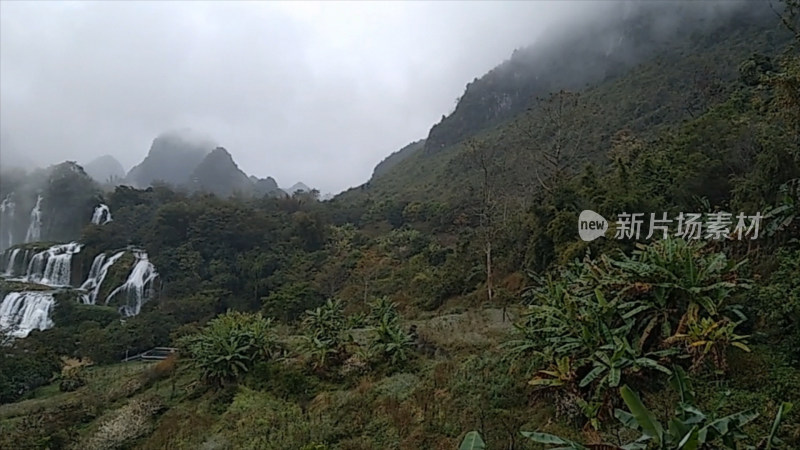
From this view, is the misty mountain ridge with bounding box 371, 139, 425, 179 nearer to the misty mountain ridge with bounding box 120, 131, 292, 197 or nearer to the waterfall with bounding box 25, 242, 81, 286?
the misty mountain ridge with bounding box 120, 131, 292, 197

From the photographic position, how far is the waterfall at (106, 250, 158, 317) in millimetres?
29594

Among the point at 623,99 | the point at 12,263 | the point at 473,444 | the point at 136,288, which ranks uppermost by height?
the point at 623,99

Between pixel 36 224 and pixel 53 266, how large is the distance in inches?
680

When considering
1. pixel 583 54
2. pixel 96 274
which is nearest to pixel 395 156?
pixel 583 54

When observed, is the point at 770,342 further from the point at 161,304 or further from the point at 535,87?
the point at 535,87

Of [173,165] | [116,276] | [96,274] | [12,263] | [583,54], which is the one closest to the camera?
[116,276]

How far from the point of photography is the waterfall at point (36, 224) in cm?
4790

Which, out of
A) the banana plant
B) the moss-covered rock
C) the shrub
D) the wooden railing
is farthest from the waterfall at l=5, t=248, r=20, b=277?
the banana plant

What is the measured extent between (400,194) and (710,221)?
39.6 metres

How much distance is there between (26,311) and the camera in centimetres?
2666

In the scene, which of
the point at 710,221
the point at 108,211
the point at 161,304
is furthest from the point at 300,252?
the point at 710,221

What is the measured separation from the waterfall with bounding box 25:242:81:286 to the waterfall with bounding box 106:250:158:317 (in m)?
6.09

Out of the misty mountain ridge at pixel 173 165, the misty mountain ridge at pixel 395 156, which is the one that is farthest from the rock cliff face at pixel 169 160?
the misty mountain ridge at pixel 395 156

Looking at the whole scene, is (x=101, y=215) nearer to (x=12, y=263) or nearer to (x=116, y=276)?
(x=12, y=263)
